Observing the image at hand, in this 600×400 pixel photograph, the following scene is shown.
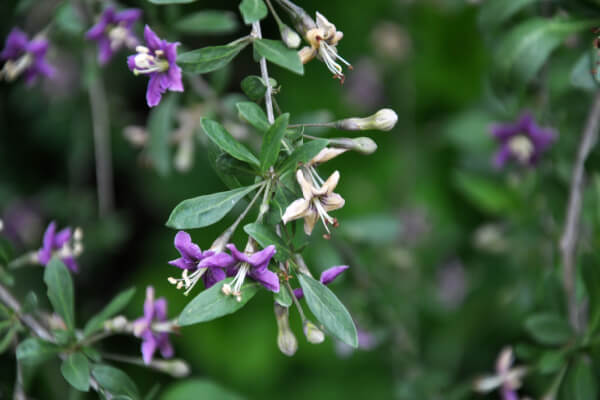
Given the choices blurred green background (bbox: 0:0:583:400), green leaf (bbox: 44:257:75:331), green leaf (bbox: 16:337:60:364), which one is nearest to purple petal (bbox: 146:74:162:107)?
green leaf (bbox: 44:257:75:331)

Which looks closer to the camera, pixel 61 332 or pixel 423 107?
pixel 61 332

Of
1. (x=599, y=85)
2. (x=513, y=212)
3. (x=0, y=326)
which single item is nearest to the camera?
(x=0, y=326)

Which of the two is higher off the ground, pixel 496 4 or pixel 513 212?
pixel 496 4

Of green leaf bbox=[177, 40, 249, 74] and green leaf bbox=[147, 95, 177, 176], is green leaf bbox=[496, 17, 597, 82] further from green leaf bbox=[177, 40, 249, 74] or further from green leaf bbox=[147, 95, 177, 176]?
green leaf bbox=[147, 95, 177, 176]

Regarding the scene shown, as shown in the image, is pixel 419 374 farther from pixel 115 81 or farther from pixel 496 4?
pixel 115 81

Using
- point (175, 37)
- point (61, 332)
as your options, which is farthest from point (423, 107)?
point (61, 332)

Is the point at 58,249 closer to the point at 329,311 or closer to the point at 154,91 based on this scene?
the point at 154,91

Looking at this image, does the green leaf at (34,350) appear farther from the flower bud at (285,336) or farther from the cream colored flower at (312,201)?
the cream colored flower at (312,201)
